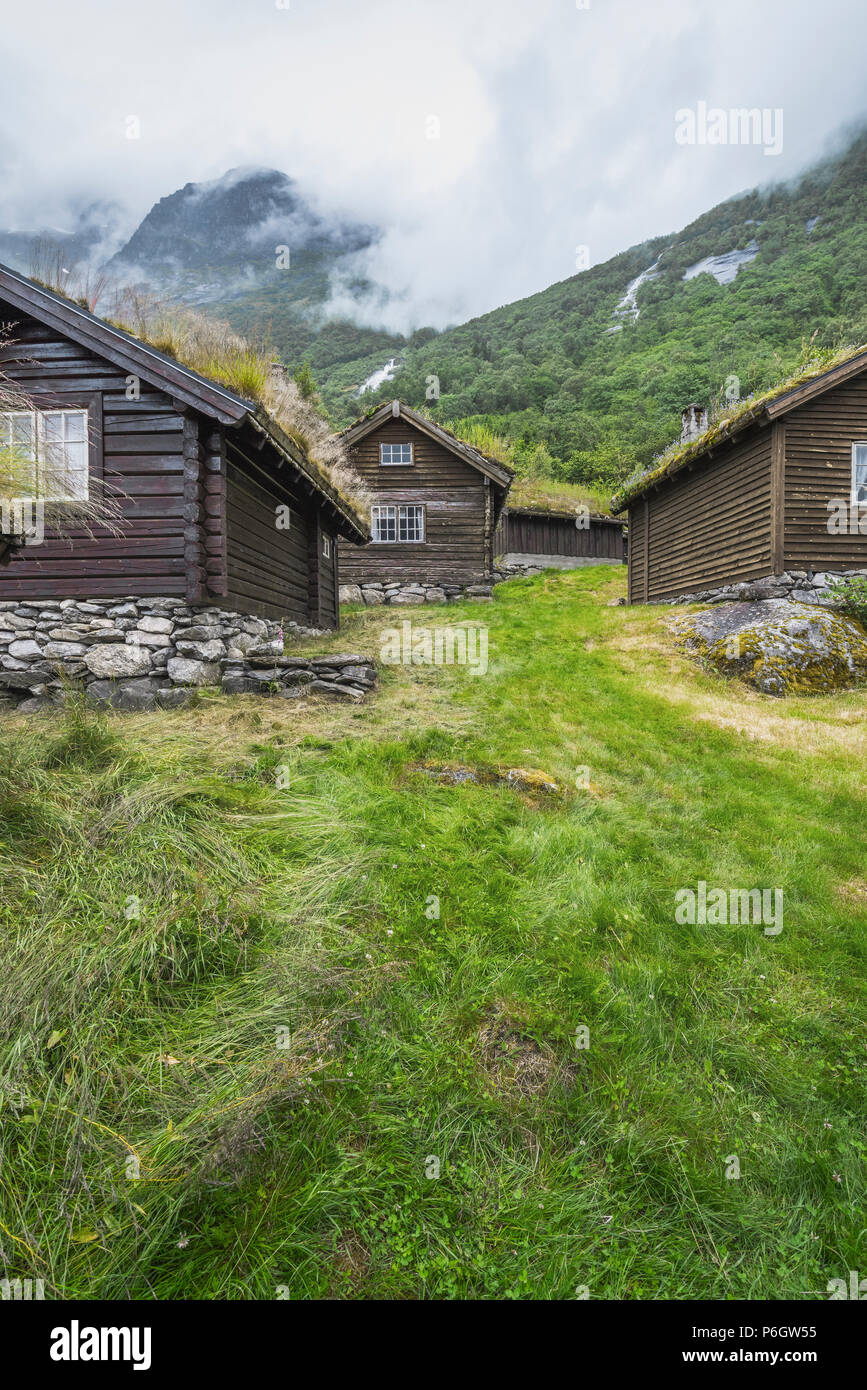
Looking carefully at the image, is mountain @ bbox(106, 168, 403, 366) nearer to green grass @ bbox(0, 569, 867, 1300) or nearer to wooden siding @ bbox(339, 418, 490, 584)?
wooden siding @ bbox(339, 418, 490, 584)

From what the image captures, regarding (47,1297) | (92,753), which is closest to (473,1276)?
(47,1297)

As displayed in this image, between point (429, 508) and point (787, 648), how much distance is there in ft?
46.3

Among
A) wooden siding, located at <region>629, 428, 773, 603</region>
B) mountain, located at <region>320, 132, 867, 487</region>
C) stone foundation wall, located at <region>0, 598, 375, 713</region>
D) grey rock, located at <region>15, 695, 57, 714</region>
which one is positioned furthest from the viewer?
mountain, located at <region>320, 132, 867, 487</region>

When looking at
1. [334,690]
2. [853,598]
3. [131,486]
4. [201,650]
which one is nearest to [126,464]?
[131,486]

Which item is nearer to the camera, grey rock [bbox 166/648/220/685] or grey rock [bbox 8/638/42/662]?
grey rock [bbox 166/648/220/685]

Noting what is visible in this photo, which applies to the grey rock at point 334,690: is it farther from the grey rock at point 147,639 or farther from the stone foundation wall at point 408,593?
the stone foundation wall at point 408,593

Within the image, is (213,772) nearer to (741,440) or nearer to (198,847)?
(198,847)

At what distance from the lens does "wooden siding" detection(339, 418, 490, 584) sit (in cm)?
2131

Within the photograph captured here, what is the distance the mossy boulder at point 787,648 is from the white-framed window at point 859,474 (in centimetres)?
361

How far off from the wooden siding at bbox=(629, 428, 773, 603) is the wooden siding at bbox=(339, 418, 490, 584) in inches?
220

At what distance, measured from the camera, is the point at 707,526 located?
15.7 meters

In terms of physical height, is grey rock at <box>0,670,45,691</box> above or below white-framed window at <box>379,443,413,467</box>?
below

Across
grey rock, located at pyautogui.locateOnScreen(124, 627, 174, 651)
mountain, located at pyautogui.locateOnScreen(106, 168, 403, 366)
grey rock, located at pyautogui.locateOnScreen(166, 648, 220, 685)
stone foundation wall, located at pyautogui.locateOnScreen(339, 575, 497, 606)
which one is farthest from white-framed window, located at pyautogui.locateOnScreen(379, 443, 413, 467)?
grey rock, located at pyautogui.locateOnScreen(166, 648, 220, 685)

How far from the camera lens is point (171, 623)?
860 cm
